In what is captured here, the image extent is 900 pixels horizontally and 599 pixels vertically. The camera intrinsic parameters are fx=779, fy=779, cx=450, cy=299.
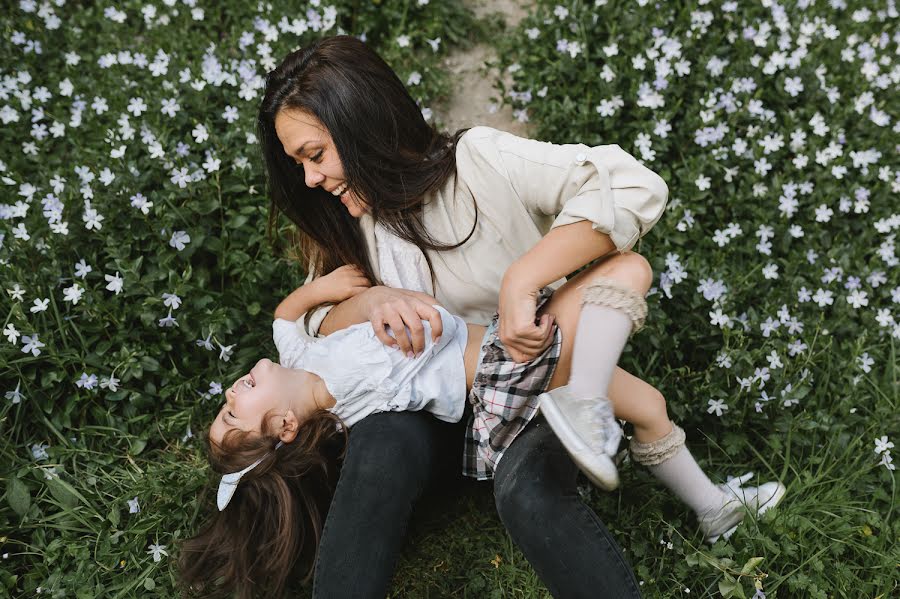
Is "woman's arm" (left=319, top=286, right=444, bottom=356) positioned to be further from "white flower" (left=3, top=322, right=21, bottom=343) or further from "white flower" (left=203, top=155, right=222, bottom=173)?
"white flower" (left=3, top=322, right=21, bottom=343)

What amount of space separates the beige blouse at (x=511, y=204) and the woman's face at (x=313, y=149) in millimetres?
208

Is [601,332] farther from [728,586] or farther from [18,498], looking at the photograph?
[18,498]

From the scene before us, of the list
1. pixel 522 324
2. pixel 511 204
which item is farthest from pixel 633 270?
pixel 511 204

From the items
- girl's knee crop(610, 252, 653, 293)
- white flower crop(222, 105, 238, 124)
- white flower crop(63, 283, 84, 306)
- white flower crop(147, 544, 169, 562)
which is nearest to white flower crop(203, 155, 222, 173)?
white flower crop(222, 105, 238, 124)

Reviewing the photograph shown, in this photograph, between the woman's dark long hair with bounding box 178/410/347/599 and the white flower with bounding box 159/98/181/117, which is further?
the white flower with bounding box 159/98/181/117

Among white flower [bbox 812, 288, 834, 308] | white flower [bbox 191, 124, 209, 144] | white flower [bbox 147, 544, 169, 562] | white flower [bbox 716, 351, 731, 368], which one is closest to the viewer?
white flower [bbox 147, 544, 169, 562]

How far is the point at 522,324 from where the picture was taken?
2.00 meters

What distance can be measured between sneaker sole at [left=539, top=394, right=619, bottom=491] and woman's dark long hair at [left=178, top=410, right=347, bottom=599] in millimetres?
775

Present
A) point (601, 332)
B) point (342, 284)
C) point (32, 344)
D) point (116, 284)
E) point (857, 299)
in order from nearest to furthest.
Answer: point (601, 332), point (342, 284), point (32, 344), point (116, 284), point (857, 299)

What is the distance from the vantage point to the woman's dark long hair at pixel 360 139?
87.5 inches

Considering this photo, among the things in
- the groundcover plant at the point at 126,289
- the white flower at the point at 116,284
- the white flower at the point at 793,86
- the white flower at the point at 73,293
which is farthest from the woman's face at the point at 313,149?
the white flower at the point at 793,86

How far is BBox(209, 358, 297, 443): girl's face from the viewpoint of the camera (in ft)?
7.43

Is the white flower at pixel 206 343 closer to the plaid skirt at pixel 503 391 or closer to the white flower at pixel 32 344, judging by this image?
the white flower at pixel 32 344

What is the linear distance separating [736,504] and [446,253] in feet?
4.10
